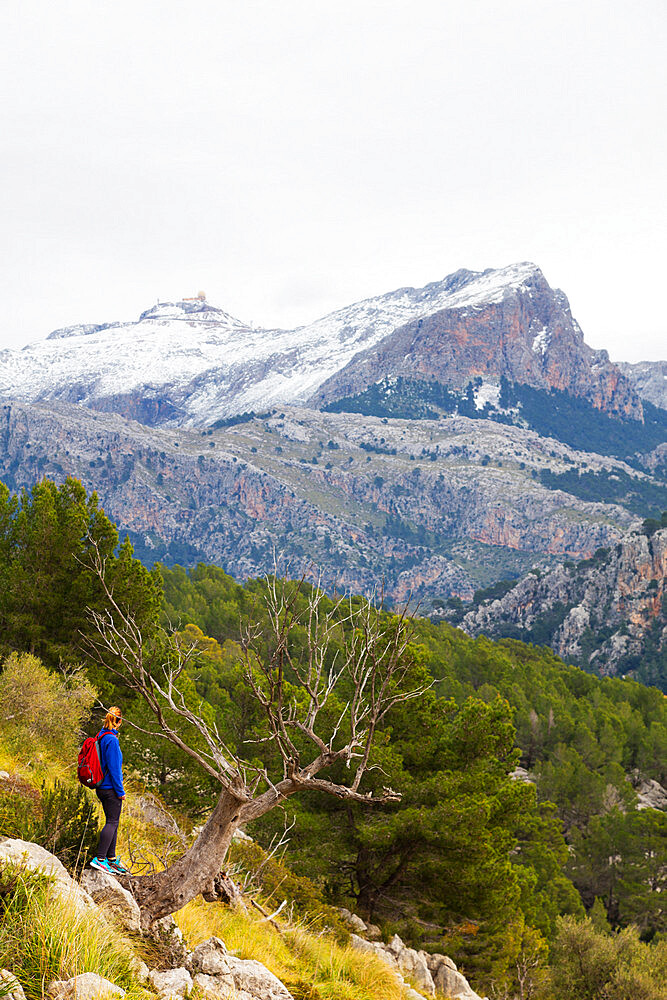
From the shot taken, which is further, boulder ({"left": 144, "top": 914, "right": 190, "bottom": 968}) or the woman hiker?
the woman hiker

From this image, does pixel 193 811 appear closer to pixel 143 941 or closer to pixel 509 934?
pixel 509 934

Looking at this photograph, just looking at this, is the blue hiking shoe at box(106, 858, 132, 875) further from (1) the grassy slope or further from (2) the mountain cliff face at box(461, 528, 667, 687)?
(2) the mountain cliff face at box(461, 528, 667, 687)

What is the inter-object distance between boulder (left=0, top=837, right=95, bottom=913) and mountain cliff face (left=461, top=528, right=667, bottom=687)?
399ft

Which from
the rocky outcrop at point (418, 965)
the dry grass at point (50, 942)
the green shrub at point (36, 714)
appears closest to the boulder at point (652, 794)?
the rocky outcrop at point (418, 965)

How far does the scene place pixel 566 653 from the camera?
135m

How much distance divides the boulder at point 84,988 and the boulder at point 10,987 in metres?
0.22

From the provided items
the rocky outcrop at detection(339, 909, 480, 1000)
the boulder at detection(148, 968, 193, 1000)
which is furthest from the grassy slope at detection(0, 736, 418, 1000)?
the rocky outcrop at detection(339, 909, 480, 1000)

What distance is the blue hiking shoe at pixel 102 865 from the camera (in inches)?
272

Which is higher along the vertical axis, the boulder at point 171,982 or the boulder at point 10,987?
the boulder at point 10,987

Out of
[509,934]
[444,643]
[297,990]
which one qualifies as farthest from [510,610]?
[297,990]

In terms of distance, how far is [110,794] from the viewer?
25.0ft

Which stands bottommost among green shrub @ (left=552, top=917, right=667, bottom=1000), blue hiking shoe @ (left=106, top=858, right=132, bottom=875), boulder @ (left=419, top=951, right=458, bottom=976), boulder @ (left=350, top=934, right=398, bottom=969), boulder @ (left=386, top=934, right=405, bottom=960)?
green shrub @ (left=552, top=917, right=667, bottom=1000)

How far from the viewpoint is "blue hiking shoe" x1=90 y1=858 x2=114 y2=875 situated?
6906 millimetres

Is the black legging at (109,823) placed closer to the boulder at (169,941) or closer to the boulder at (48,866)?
the boulder at (48,866)
